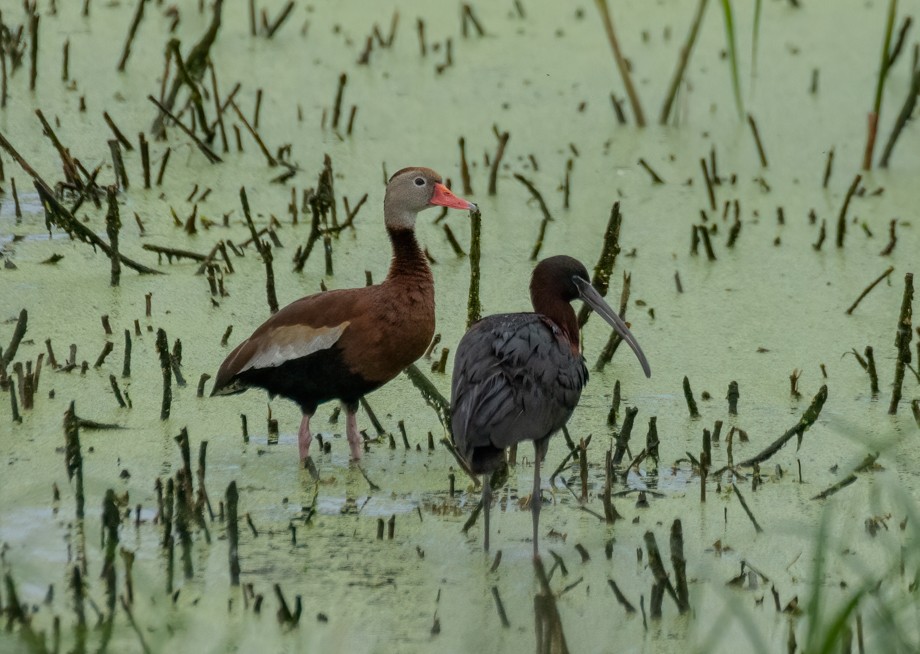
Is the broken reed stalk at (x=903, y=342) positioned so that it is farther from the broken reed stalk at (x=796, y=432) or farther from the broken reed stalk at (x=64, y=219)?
the broken reed stalk at (x=64, y=219)

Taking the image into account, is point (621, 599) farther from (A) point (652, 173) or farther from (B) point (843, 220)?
(A) point (652, 173)

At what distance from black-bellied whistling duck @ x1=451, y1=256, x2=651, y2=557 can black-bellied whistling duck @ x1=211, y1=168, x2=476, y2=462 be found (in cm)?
36

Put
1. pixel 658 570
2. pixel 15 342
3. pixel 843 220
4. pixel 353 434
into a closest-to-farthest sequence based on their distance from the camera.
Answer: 1. pixel 658 570
2. pixel 353 434
3. pixel 15 342
4. pixel 843 220

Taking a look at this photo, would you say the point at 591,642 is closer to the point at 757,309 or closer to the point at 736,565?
the point at 736,565

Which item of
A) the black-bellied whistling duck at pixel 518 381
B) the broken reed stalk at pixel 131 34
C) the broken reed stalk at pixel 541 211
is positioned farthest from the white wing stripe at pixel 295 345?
the broken reed stalk at pixel 131 34

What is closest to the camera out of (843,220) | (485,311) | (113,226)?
(113,226)

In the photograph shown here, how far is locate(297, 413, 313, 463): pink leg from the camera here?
14.8 feet

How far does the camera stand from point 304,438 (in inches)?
178

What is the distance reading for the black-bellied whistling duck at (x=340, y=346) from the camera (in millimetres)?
4469

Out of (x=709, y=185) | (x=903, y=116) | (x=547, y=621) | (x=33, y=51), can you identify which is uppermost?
(x=33, y=51)

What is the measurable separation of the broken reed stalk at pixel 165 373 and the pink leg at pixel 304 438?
425 millimetres

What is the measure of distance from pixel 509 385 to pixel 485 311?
1.77 metres

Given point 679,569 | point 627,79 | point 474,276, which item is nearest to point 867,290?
point 474,276

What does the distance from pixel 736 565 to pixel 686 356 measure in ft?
5.32
